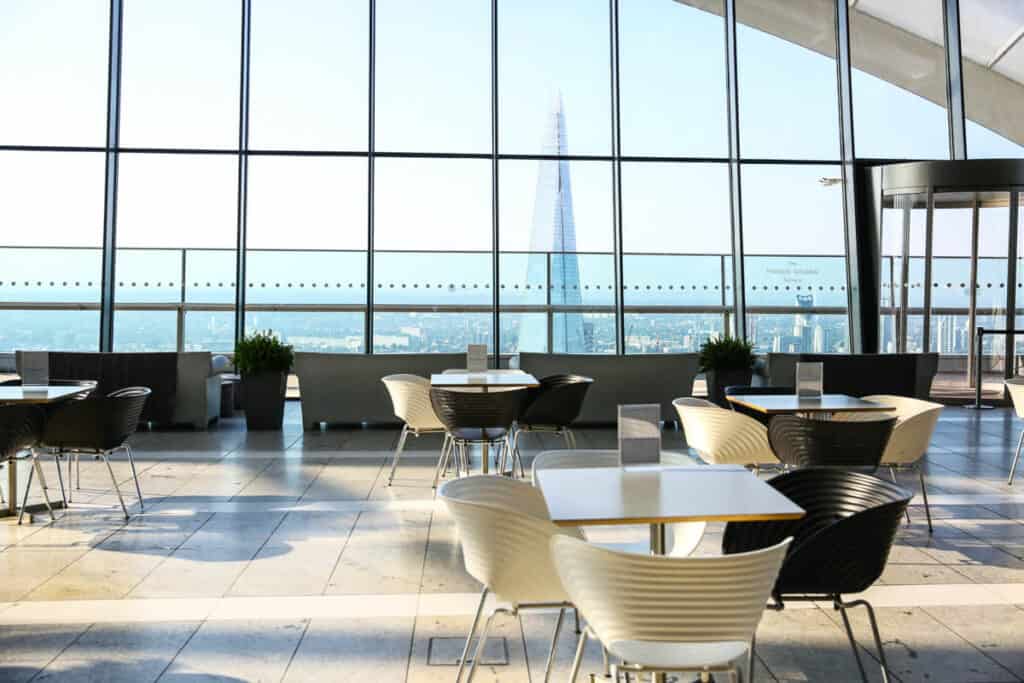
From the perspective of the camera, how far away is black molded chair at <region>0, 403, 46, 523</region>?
14.8 feet

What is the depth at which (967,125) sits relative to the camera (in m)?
11.1

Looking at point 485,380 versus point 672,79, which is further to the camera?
point 672,79

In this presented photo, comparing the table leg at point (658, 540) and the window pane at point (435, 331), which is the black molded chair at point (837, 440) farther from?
the window pane at point (435, 331)

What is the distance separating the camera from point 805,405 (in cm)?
483

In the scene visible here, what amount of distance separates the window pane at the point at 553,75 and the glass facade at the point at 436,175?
0.09 feet

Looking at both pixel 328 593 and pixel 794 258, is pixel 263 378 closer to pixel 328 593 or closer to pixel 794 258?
pixel 328 593

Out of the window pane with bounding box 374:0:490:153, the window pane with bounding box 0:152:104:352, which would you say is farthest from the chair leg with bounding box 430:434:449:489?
the window pane with bounding box 0:152:104:352

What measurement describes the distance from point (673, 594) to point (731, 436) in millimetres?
3007

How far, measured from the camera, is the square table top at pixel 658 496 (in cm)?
222

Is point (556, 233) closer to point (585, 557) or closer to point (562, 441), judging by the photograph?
point (562, 441)

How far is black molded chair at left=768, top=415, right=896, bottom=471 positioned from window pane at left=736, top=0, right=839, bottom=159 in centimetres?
714

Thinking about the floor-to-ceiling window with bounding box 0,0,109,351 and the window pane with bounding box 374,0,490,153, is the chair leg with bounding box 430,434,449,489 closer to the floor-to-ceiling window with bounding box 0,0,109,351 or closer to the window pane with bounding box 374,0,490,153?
the window pane with bounding box 374,0,490,153

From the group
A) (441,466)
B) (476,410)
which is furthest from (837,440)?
(441,466)

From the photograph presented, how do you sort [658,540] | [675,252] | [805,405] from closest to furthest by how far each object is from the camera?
1. [658,540]
2. [805,405]
3. [675,252]
